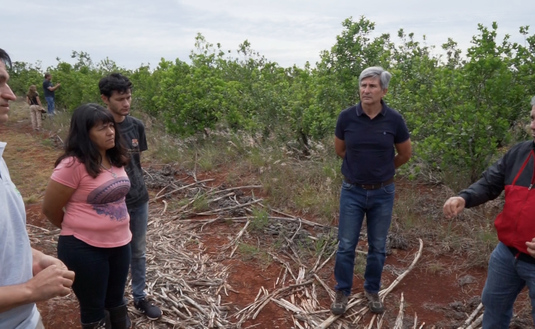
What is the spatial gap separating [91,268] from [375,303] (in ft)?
8.28

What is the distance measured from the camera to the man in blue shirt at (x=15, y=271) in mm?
1570

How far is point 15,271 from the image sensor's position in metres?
1.65

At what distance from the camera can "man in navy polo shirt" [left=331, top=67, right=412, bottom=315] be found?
348 centimetres

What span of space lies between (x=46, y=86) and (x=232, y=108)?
9.69m

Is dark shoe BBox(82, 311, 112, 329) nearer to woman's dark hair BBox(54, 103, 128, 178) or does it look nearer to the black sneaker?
the black sneaker

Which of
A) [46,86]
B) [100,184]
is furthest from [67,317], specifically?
[46,86]

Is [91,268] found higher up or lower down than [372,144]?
lower down

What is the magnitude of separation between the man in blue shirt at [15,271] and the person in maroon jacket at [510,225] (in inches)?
97.0

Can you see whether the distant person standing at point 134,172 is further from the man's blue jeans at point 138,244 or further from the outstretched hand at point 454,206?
the outstretched hand at point 454,206

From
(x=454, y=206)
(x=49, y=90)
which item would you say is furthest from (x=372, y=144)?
(x=49, y=90)

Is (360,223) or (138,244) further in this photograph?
(360,223)

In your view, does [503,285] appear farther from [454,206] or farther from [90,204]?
[90,204]

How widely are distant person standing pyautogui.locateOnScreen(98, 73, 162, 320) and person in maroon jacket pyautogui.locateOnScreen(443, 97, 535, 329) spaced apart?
2396 millimetres

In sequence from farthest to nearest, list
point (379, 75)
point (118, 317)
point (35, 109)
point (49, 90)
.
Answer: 1. point (49, 90)
2. point (35, 109)
3. point (379, 75)
4. point (118, 317)
